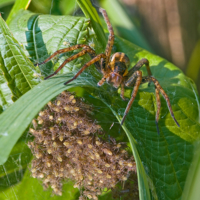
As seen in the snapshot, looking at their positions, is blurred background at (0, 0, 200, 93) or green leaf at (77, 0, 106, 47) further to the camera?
blurred background at (0, 0, 200, 93)

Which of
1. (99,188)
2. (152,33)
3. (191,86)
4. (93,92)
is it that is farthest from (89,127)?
(152,33)

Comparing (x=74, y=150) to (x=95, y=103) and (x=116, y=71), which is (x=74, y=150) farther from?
(x=116, y=71)

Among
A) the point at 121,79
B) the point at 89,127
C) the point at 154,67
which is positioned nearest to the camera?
the point at 89,127

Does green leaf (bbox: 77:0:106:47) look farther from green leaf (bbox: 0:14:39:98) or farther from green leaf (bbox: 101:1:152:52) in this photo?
green leaf (bbox: 101:1:152:52)

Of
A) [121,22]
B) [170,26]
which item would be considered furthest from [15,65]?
[170,26]

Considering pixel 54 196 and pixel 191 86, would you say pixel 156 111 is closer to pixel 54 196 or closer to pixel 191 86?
pixel 191 86

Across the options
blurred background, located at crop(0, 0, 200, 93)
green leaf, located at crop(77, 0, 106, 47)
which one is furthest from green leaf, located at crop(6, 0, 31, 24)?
blurred background, located at crop(0, 0, 200, 93)
